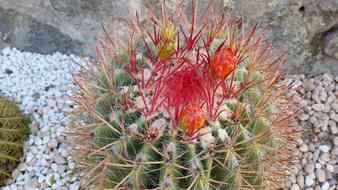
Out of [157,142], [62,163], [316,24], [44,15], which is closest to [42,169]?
[62,163]

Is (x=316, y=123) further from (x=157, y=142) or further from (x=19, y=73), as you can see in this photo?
(x=19, y=73)

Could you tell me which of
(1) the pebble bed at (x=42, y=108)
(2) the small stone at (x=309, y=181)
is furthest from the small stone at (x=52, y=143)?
(2) the small stone at (x=309, y=181)

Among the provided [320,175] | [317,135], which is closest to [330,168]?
[320,175]

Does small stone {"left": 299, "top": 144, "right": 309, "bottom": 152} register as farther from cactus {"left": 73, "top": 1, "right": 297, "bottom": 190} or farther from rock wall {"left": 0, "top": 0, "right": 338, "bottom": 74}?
cactus {"left": 73, "top": 1, "right": 297, "bottom": 190}

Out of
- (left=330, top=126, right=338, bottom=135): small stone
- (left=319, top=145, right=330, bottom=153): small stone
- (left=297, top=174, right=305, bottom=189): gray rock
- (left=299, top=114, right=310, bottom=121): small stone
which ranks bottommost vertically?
(left=297, top=174, right=305, bottom=189): gray rock

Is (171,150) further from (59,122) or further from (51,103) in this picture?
(51,103)

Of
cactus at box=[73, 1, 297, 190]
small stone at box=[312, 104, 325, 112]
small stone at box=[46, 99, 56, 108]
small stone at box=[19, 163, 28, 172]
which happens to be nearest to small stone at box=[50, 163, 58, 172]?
small stone at box=[19, 163, 28, 172]
